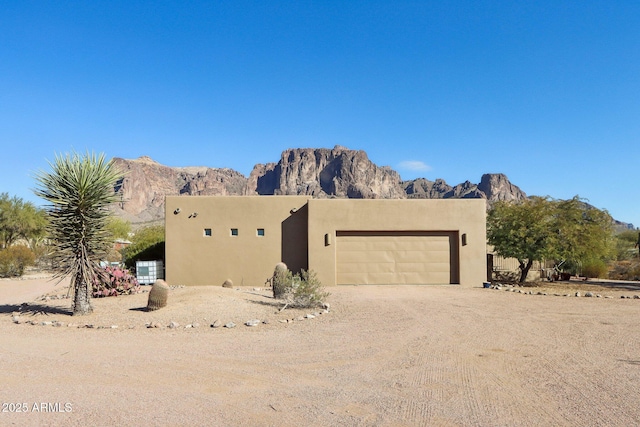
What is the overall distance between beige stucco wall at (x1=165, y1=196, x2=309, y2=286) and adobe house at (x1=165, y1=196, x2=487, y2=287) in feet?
Result: 0.14

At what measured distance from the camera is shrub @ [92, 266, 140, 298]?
14.5 metres

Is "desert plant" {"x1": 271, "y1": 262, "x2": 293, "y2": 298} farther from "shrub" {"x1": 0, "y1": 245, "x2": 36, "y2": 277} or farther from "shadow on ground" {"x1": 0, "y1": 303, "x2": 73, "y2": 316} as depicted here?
"shrub" {"x1": 0, "y1": 245, "x2": 36, "y2": 277}

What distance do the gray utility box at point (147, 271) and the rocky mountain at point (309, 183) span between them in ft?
343

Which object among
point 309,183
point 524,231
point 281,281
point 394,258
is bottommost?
point 281,281

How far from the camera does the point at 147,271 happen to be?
2019cm

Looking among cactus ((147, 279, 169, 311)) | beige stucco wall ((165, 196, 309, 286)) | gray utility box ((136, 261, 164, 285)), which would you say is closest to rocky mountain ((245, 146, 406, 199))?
gray utility box ((136, 261, 164, 285))

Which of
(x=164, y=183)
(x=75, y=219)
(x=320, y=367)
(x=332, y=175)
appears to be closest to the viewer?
(x=320, y=367)

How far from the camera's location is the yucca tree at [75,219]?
10953mm

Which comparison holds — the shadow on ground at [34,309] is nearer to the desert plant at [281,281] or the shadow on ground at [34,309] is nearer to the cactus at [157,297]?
the cactus at [157,297]

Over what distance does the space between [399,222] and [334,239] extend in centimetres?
281

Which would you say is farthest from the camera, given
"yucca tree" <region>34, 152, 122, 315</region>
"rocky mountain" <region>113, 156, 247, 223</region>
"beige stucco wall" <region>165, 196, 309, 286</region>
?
"rocky mountain" <region>113, 156, 247, 223</region>

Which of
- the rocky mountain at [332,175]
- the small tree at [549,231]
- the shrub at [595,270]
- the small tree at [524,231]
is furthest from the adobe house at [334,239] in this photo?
the rocky mountain at [332,175]

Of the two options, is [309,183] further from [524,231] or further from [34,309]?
[34,309]

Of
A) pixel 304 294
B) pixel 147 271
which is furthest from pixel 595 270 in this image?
pixel 147 271
